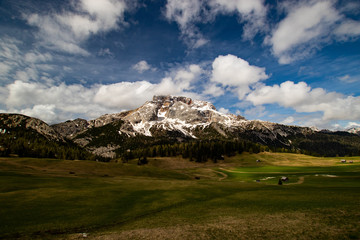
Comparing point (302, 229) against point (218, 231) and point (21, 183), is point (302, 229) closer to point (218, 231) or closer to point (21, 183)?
point (218, 231)

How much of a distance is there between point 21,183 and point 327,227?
5370 centimetres

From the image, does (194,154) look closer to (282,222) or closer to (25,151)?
(25,151)

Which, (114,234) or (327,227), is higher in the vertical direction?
(327,227)

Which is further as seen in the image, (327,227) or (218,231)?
(218,231)

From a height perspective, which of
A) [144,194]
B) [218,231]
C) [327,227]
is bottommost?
[144,194]

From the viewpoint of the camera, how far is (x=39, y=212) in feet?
75.4

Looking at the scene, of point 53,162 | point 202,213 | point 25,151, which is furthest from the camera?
point 25,151

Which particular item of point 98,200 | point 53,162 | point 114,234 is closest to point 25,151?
point 53,162

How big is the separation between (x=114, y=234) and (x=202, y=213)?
10784 millimetres

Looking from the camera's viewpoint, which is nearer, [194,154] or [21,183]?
[21,183]

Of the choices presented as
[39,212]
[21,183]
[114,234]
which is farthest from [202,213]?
[21,183]

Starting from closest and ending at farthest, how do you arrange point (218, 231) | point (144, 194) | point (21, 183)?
point (218, 231) → point (144, 194) → point (21, 183)

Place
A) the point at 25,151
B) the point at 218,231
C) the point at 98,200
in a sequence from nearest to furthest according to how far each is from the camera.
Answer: the point at 218,231 → the point at 98,200 → the point at 25,151

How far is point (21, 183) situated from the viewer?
130ft
